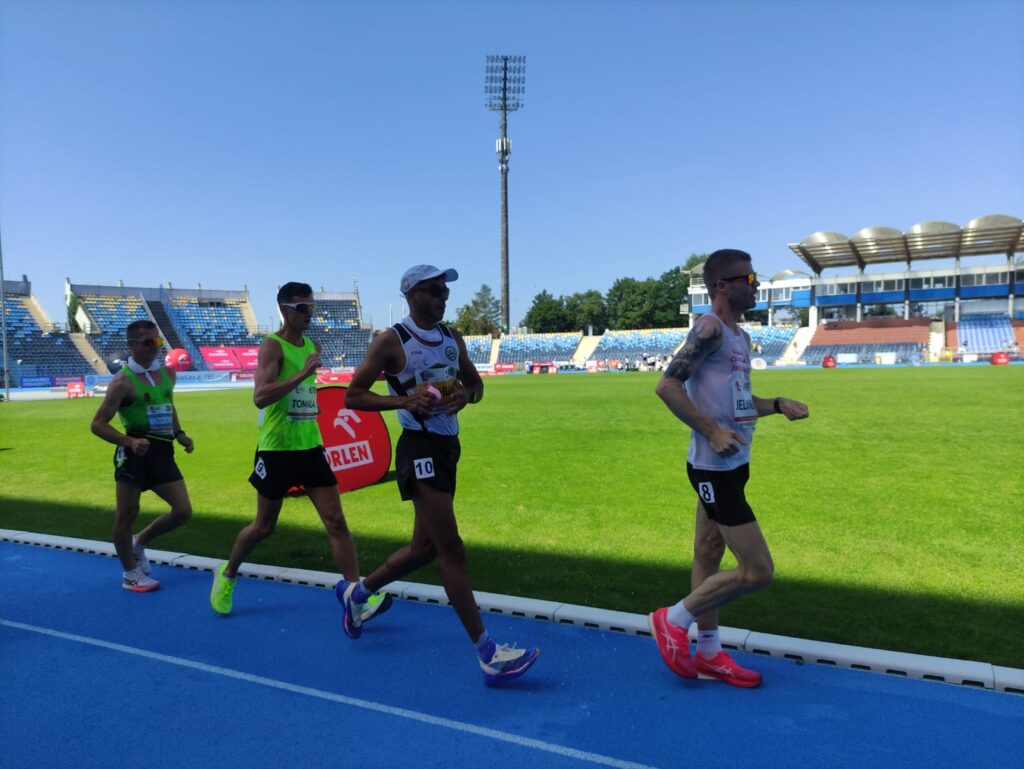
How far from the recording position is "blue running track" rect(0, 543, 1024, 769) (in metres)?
2.95

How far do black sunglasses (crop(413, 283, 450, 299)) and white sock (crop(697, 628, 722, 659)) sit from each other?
229cm

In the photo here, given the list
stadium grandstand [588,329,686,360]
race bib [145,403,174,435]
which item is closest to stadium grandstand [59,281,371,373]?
stadium grandstand [588,329,686,360]

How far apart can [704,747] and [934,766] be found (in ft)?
2.96

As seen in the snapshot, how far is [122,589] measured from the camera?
5281 millimetres

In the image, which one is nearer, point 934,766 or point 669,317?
point 934,766

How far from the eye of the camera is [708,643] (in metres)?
3.66

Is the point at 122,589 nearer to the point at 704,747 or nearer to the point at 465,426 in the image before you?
the point at 704,747

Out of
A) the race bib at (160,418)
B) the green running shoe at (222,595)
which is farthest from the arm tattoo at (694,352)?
the race bib at (160,418)

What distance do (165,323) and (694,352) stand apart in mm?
71383

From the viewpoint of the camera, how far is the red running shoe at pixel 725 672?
3508 mm

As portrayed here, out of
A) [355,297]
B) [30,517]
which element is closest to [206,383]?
[355,297]

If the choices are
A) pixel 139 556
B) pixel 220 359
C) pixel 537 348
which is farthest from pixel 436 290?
pixel 537 348

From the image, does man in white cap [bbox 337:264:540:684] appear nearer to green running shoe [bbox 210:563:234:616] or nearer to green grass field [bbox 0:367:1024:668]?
green grass field [bbox 0:367:1024:668]

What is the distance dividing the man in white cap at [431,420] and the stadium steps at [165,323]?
64398mm
